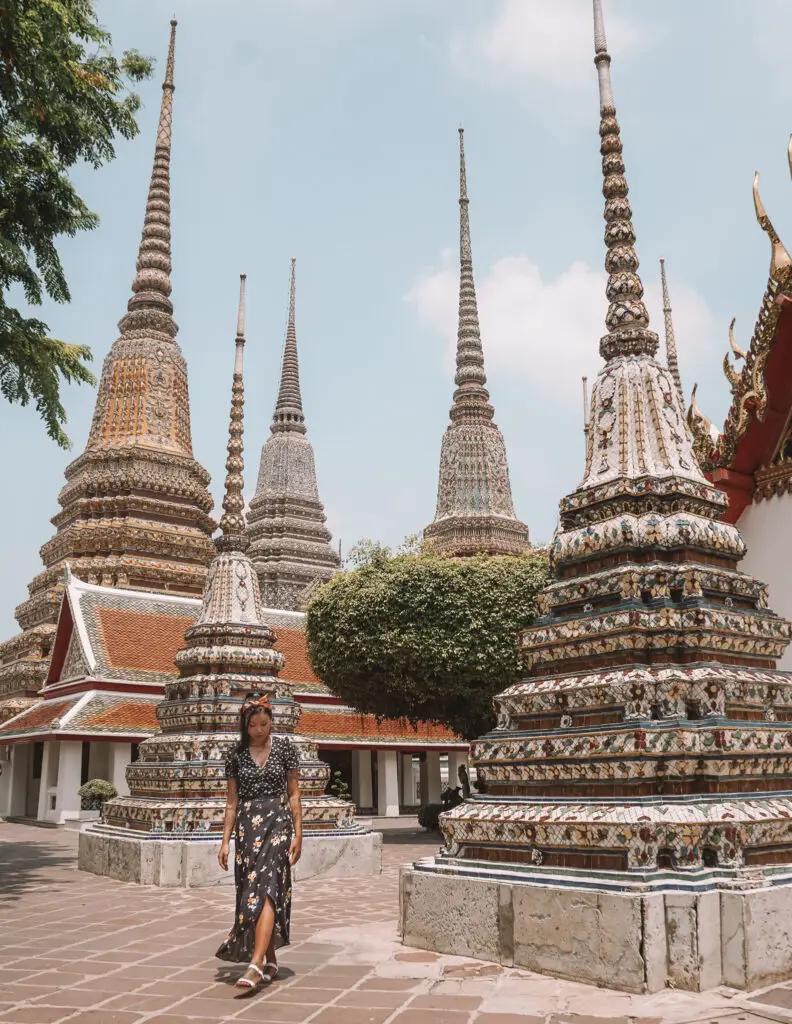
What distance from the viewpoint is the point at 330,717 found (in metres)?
25.5

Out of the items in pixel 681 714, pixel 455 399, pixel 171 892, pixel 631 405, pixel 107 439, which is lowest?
pixel 171 892

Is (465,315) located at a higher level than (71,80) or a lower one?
higher

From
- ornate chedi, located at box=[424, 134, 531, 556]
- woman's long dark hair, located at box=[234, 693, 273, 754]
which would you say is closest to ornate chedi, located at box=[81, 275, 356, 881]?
woman's long dark hair, located at box=[234, 693, 273, 754]

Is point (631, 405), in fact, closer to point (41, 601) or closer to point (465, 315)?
point (41, 601)

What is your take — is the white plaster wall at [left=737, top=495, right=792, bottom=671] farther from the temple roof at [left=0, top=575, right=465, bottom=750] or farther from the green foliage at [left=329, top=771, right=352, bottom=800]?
the temple roof at [left=0, top=575, right=465, bottom=750]

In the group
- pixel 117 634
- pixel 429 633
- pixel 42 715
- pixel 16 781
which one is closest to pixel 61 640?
pixel 117 634

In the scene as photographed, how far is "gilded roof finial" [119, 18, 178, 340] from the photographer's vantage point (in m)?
32.7

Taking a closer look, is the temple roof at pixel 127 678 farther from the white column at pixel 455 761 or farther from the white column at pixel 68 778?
the white column at pixel 455 761

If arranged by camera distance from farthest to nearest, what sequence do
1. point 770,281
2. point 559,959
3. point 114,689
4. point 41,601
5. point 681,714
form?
point 41,601 → point 114,689 → point 770,281 → point 681,714 → point 559,959

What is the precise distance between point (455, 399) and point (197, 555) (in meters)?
12.5

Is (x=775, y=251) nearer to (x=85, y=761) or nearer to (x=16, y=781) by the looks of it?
(x=85, y=761)

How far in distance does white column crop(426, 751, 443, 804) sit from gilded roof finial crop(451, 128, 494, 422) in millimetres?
13590

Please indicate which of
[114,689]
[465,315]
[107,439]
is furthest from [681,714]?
[465,315]

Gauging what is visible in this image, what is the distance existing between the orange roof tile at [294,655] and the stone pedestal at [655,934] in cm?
2064
